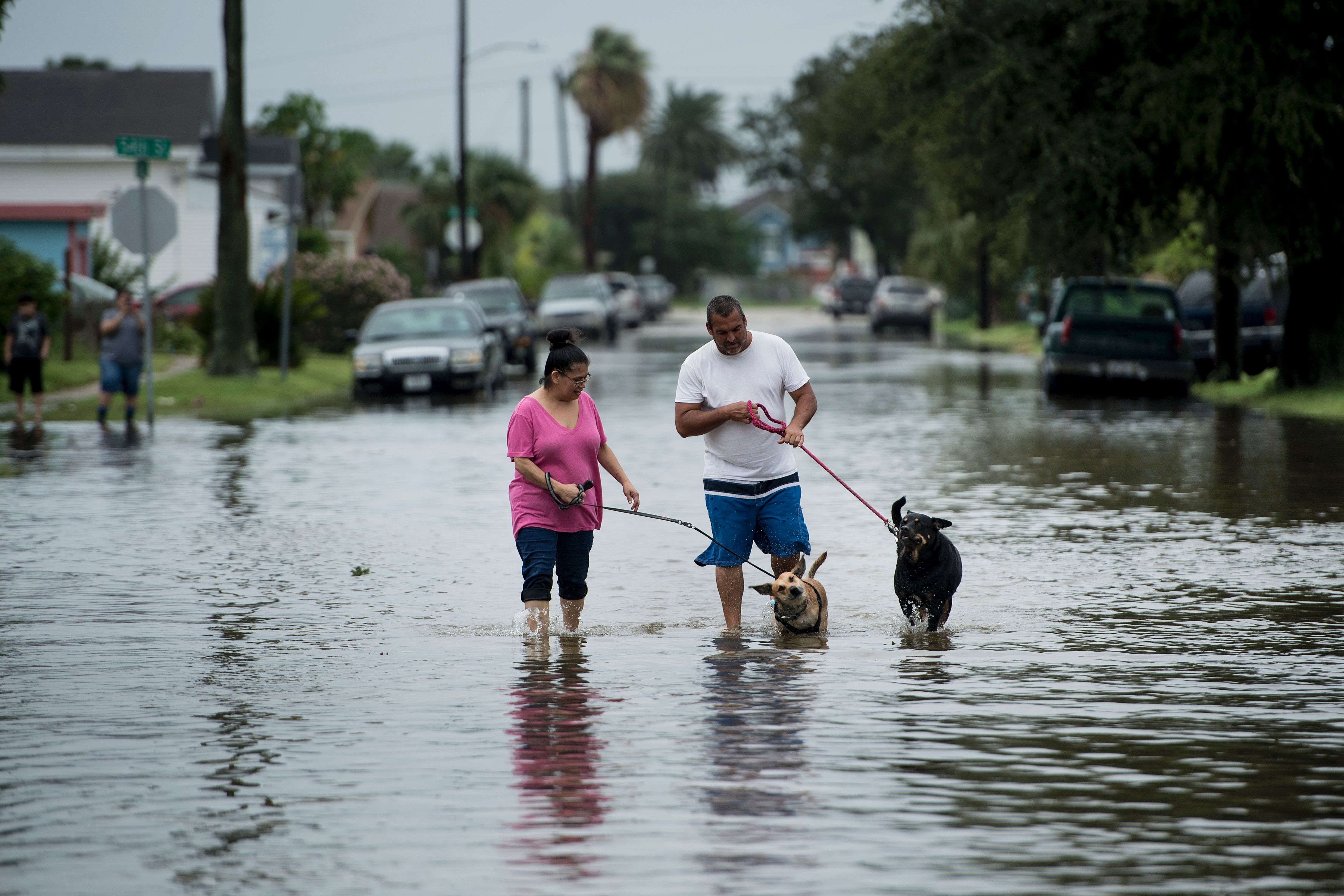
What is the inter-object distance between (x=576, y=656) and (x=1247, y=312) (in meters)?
24.5

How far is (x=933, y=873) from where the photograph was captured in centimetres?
525

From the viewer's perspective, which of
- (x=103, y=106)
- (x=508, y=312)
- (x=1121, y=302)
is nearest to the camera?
(x=1121, y=302)

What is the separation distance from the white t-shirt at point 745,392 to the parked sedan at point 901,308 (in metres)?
52.4

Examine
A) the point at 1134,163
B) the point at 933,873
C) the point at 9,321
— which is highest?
the point at 1134,163

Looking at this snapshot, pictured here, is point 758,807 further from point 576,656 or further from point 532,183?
point 532,183

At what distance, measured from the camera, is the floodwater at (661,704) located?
17.9 ft

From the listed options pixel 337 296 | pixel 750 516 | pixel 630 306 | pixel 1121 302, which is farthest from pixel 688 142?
pixel 750 516

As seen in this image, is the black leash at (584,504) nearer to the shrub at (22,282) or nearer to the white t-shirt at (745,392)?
the white t-shirt at (745,392)

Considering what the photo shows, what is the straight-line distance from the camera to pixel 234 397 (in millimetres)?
27562

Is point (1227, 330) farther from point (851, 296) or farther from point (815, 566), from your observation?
point (851, 296)

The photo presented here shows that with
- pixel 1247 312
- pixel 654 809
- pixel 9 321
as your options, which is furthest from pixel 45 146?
pixel 654 809

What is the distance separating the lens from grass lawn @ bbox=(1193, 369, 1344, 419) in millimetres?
23578

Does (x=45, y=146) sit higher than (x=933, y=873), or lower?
higher

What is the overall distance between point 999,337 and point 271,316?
26616 mm
